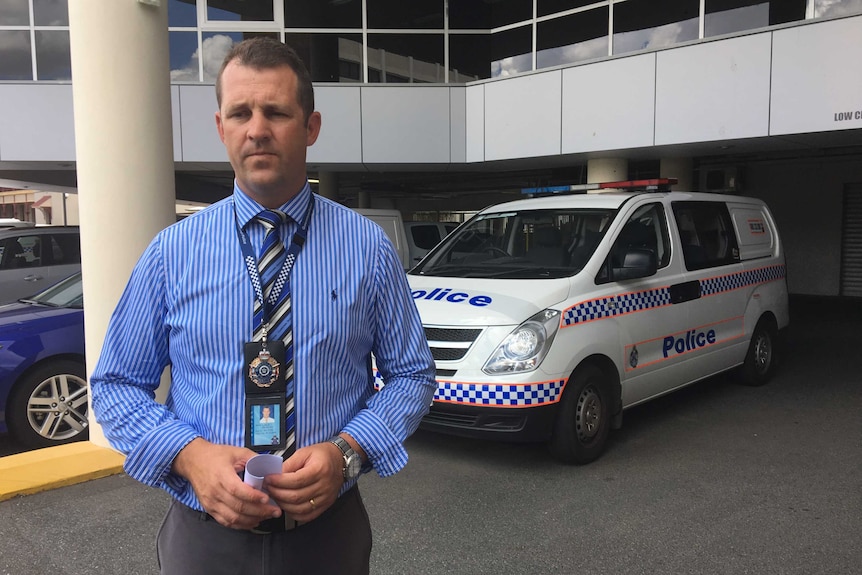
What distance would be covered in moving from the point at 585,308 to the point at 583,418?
77cm

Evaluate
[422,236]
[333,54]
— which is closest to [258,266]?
[422,236]

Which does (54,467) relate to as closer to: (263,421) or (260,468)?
(263,421)

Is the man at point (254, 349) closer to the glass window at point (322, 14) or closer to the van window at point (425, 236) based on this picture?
the van window at point (425, 236)

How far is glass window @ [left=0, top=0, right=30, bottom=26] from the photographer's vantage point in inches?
554

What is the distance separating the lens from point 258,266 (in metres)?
1.58

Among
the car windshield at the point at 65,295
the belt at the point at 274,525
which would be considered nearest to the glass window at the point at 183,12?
the car windshield at the point at 65,295

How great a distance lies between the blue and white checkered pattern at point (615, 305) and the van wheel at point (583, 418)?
36cm

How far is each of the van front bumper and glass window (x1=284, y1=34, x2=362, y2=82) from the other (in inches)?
442

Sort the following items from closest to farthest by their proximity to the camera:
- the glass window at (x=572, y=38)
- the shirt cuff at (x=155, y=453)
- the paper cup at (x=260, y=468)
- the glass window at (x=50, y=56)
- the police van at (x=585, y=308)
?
the paper cup at (x=260, y=468)
the shirt cuff at (x=155, y=453)
the police van at (x=585, y=308)
the glass window at (x=572, y=38)
the glass window at (x=50, y=56)

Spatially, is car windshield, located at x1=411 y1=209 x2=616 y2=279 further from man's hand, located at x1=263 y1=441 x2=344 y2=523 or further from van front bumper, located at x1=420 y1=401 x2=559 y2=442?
man's hand, located at x1=263 y1=441 x2=344 y2=523

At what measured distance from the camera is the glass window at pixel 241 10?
46.8ft

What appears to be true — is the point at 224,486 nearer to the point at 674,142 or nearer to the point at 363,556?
the point at 363,556

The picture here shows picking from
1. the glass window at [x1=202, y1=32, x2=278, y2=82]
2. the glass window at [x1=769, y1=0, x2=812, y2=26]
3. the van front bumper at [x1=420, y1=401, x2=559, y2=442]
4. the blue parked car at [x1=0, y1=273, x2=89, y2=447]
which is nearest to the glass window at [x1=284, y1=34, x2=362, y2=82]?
the glass window at [x1=202, y1=32, x2=278, y2=82]

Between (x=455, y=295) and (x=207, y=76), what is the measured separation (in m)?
11.5
